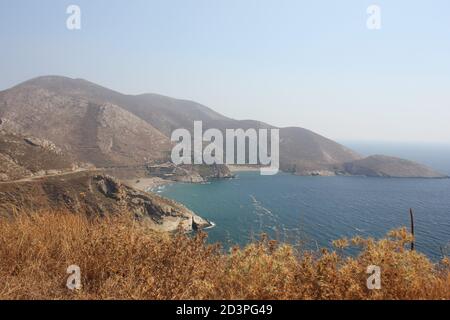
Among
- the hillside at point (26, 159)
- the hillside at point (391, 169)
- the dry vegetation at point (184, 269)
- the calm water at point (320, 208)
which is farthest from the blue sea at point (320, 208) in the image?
→ the hillside at point (26, 159)

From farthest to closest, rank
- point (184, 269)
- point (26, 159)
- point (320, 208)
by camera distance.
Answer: point (320, 208)
point (26, 159)
point (184, 269)

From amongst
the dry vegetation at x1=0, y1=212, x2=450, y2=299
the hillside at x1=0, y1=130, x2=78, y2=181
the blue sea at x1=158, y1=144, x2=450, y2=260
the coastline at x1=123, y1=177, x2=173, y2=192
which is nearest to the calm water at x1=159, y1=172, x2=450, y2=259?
the blue sea at x1=158, y1=144, x2=450, y2=260

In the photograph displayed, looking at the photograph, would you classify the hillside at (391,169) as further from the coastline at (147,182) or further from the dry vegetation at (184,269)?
the dry vegetation at (184,269)

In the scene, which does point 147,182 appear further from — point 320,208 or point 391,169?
point 391,169

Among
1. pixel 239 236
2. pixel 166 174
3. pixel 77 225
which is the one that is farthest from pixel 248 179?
pixel 77 225

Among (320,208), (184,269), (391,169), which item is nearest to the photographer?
(184,269)

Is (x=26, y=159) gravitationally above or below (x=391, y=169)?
above

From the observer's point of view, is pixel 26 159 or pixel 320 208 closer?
pixel 26 159

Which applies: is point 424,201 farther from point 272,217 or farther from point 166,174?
point 166,174

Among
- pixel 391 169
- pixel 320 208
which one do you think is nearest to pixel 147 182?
pixel 320 208

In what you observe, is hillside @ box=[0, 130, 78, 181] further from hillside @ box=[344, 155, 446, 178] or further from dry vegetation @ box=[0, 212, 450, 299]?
hillside @ box=[344, 155, 446, 178]
